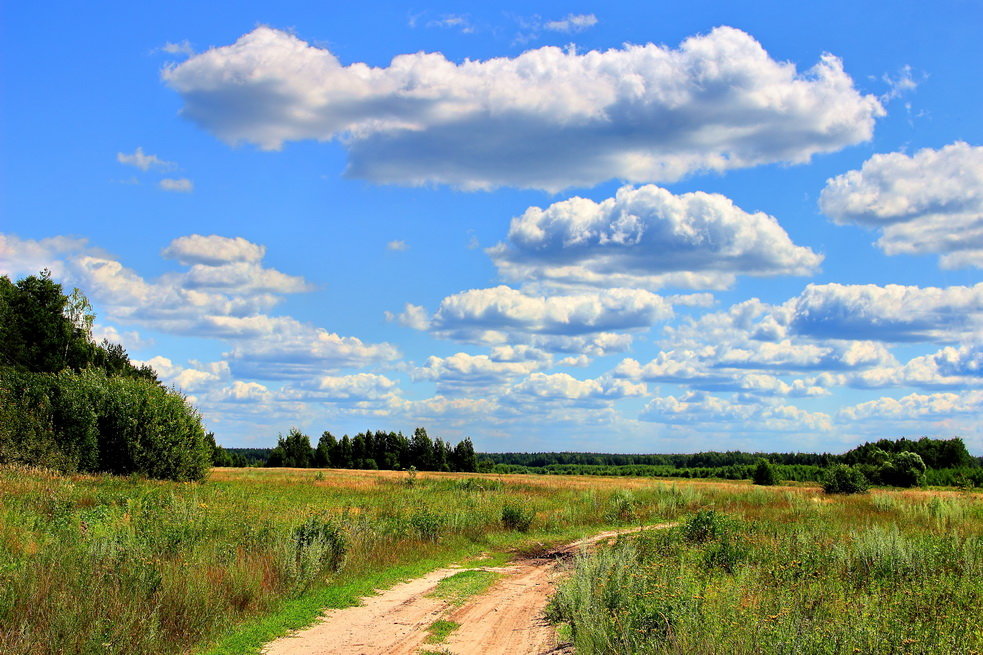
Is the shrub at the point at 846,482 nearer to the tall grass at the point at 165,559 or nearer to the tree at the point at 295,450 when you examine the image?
the tall grass at the point at 165,559

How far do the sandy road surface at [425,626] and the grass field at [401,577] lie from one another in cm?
48

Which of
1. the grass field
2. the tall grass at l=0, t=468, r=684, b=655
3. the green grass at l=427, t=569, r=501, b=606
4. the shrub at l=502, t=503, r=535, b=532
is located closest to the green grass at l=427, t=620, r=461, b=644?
the green grass at l=427, t=569, r=501, b=606

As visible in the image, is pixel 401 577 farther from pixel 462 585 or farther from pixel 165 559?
pixel 165 559

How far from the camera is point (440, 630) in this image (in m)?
A: 10.4

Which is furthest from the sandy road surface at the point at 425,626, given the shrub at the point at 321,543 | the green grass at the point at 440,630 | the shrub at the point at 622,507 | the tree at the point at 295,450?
the tree at the point at 295,450

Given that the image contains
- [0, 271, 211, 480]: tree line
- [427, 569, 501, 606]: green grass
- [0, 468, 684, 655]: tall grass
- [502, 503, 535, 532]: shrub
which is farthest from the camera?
[0, 271, 211, 480]: tree line

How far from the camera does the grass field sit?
27.6ft

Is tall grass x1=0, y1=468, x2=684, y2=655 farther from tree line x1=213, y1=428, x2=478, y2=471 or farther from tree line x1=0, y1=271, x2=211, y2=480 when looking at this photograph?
tree line x1=213, y1=428, x2=478, y2=471

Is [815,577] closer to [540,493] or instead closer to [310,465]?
[540,493]

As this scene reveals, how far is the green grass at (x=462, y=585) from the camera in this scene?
1295cm

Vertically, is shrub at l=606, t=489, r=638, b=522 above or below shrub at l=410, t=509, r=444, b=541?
below

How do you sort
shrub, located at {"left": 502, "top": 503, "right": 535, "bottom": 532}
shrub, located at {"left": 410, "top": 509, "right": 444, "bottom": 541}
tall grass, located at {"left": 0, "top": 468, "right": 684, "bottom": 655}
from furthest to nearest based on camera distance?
shrub, located at {"left": 502, "top": 503, "right": 535, "bottom": 532}, shrub, located at {"left": 410, "top": 509, "right": 444, "bottom": 541}, tall grass, located at {"left": 0, "top": 468, "right": 684, "bottom": 655}

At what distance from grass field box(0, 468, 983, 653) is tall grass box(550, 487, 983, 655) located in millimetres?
38

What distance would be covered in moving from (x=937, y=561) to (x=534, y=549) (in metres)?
10.4
